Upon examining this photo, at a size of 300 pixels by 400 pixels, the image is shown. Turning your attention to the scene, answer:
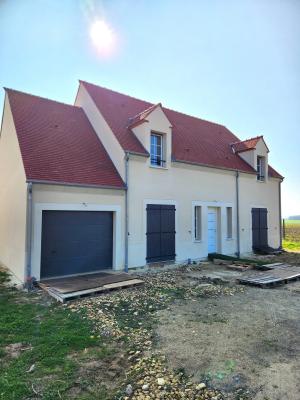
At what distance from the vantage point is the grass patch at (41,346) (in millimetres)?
3451

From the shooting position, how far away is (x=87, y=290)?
295 inches

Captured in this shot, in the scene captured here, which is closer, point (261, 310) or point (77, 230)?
point (261, 310)

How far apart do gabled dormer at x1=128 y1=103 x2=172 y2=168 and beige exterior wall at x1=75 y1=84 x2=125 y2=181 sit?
115cm

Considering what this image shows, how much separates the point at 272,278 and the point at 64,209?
7.47 metres

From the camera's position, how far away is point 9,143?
11320mm

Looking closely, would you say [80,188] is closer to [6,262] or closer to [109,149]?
[109,149]

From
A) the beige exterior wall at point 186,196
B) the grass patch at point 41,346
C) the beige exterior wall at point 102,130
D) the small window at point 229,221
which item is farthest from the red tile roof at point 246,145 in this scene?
the grass patch at point 41,346

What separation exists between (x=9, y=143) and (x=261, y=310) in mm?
10973

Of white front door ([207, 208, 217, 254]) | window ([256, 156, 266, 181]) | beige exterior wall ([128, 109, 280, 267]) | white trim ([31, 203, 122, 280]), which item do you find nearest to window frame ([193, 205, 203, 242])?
beige exterior wall ([128, 109, 280, 267])

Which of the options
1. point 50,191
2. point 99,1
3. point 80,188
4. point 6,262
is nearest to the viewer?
point 99,1

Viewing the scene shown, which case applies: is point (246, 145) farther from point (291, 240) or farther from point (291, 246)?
point (291, 240)

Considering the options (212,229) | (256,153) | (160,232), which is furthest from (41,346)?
(256,153)

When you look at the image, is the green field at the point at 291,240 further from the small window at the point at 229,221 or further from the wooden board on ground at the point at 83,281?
the wooden board on ground at the point at 83,281

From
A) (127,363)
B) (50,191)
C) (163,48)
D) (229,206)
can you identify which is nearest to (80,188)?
(50,191)
